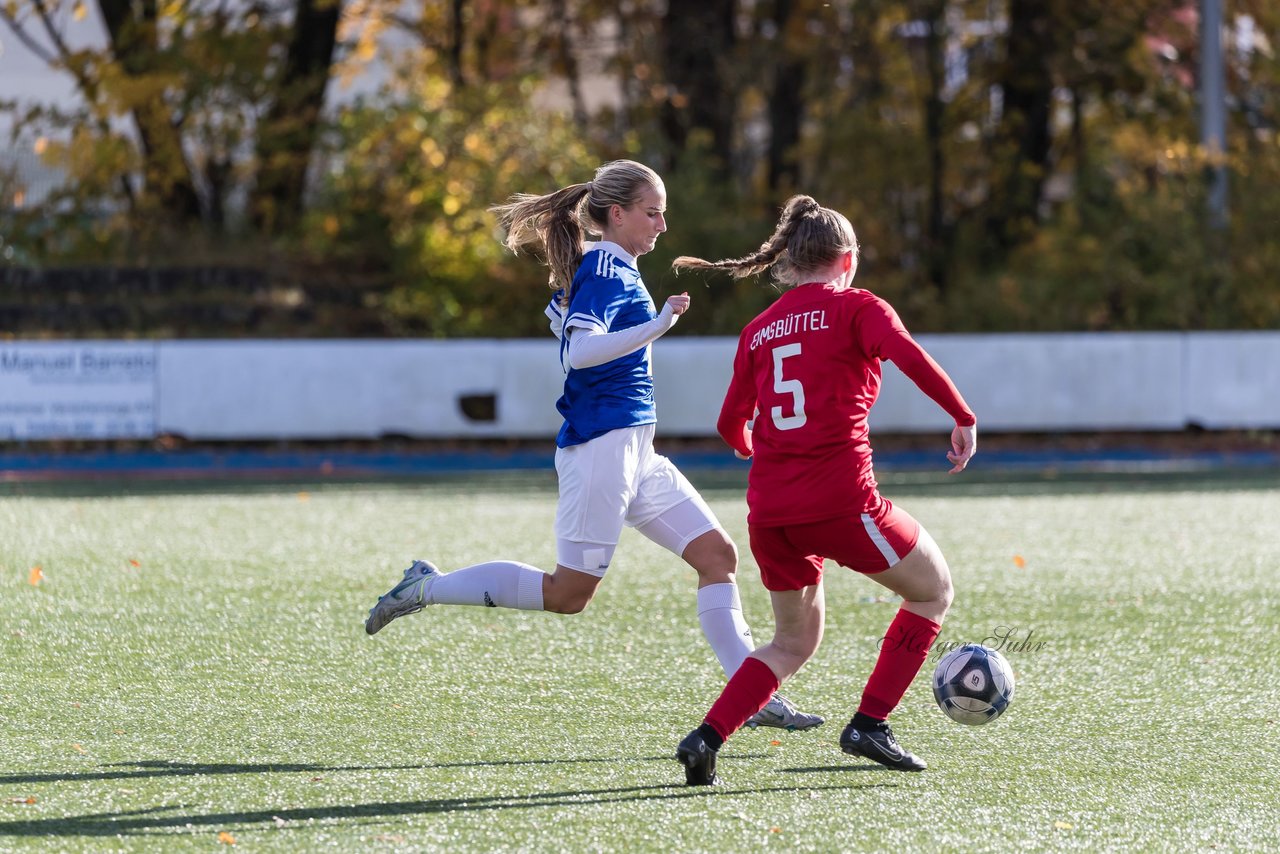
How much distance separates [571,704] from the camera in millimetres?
5672

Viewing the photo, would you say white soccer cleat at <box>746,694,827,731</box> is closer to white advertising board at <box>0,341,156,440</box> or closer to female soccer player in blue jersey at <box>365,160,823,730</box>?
female soccer player in blue jersey at <box>365,160,823,730</box>

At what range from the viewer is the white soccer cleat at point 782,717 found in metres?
5.18

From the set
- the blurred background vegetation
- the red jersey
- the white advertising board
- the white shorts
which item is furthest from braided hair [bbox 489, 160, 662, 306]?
the blurred background vegetation

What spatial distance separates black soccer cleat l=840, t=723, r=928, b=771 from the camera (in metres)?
4.78

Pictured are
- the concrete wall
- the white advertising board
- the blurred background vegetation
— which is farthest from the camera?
the blurred background vegetation

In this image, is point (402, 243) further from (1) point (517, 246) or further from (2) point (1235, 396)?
(1) point (517, 246)

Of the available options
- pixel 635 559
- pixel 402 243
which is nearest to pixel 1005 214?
pixel 402 243

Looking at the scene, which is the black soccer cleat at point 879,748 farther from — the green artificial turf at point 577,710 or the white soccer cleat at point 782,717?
the white soccer cleat at point 782,717

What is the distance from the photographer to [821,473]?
456 centimetres

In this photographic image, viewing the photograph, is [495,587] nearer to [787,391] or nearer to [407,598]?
[407,598]

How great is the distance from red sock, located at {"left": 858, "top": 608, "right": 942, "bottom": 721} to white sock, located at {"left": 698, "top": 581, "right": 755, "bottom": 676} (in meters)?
0.49

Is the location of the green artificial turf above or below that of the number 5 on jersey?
below

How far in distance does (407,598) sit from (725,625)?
3.36 feet

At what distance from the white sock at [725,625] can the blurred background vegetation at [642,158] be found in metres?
14.5
